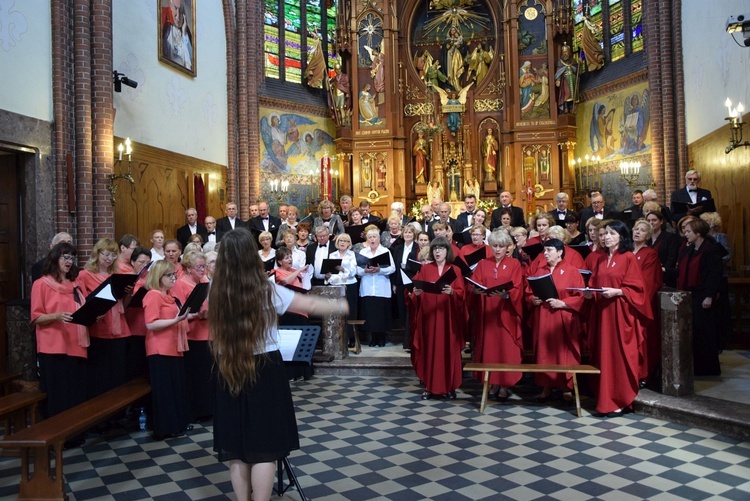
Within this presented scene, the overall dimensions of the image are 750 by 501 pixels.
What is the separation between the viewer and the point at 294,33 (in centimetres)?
1977

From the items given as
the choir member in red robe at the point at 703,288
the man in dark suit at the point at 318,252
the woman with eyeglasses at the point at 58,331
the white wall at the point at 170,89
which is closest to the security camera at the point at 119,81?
the white wall at the point at 170,89

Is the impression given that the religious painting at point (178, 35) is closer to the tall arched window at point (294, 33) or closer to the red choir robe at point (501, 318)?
the tall arched window at point (294, 33)

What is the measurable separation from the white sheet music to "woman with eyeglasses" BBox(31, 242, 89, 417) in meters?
2.52

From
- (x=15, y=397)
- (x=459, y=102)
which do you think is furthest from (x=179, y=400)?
(x=459, y=102)

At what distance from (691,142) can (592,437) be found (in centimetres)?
996

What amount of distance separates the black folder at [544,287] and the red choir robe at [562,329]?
271 mm

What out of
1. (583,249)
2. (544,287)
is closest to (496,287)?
(544,287)

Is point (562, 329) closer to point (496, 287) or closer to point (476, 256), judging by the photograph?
point (496, 287)

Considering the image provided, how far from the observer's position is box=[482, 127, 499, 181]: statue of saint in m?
19.0

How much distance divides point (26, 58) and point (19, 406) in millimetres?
5505

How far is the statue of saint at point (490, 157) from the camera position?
62.5 feet

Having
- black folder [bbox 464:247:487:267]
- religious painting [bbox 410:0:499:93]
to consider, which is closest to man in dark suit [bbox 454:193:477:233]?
black folder [bbox 464:247:487:267]

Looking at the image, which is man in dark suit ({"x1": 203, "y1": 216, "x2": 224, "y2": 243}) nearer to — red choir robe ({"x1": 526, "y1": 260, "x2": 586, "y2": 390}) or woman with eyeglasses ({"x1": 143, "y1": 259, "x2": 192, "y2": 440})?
woman with eyeglasses ({"x1": 143, "y1": 259, "x2": 192, "y2": 440})

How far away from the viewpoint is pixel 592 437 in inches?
233
